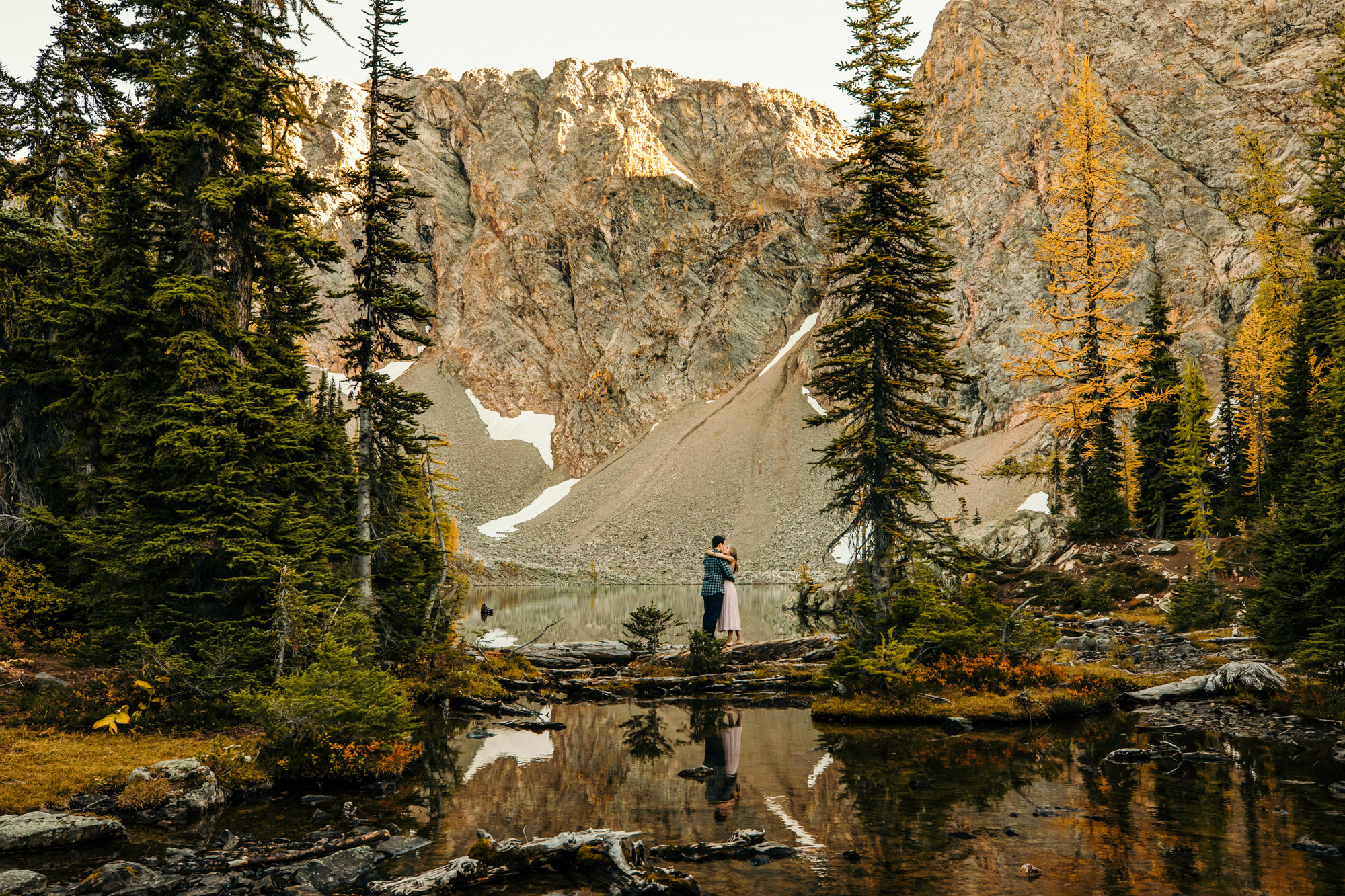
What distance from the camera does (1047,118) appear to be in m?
97.3

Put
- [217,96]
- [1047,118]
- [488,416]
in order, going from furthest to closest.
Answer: [488,416], [1047,118], [217,96]

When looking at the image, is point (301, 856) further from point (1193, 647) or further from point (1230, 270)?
point (1230, 270)

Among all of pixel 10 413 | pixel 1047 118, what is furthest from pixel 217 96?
pixel 1047 118

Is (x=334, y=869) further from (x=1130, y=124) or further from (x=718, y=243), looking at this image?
(x=718, y=243)

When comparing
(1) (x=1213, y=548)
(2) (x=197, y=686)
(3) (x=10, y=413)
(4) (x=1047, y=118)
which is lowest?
(2) (x=197, y=686)

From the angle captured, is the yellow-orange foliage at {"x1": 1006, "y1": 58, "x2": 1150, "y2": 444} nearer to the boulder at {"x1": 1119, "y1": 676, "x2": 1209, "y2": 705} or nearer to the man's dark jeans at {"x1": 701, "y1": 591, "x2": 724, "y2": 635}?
the boulder at {"x1": 1119, "y1": 676, "x2": 1209, "y2": 705}

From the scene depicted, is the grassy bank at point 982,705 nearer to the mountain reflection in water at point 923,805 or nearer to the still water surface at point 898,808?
the mountain reflection in water at point 923,805

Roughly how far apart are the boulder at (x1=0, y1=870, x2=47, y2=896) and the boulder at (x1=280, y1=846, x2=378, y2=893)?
7.47ft

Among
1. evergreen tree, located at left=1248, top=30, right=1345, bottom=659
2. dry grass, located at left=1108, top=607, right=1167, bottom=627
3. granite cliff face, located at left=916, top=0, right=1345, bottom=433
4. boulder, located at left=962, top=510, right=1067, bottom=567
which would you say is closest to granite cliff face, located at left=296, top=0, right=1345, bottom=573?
granite cliff face, located at left=916, top=0, right=1345, bottom=433

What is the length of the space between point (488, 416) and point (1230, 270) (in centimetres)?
10385

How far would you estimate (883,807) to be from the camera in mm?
10625

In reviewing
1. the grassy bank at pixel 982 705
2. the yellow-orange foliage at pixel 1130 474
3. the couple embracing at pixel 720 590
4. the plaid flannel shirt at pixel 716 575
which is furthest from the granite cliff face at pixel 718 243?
the grassy bank at pixel 982 705

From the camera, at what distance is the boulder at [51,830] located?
9070 mm

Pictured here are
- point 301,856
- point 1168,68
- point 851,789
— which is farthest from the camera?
point 1168,68
